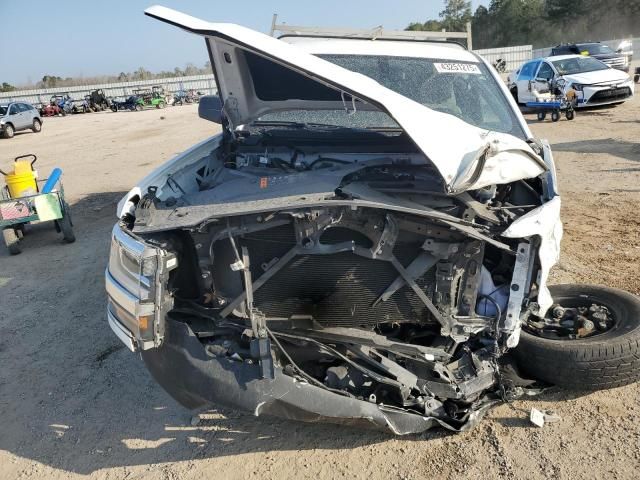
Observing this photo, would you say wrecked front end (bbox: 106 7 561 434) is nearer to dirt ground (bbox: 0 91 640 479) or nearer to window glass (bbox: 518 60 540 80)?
dirt ground (bbox: 0 91 640 479)

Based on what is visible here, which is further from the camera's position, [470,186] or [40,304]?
[40,304]

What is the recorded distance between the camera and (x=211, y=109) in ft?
14.5

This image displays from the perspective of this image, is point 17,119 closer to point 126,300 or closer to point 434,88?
point 434,88

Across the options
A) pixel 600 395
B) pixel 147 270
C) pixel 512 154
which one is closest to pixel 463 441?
pixel 600 395

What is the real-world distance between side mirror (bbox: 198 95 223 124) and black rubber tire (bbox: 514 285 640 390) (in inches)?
120

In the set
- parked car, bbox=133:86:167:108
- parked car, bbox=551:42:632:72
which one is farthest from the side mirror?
parked car, bbox=133:86:167:108

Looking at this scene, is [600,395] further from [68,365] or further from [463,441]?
[68,365]

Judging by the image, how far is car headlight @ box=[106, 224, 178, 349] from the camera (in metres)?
2.36

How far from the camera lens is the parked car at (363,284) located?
91.2 inches

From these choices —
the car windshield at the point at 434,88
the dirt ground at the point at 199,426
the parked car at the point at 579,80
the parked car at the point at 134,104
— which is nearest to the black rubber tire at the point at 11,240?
the dirt ground at the point at 199,426

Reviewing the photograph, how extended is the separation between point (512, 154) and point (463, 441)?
1.53m

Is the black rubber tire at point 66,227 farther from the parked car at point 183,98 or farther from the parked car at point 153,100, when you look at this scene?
the parked car at point 183,98

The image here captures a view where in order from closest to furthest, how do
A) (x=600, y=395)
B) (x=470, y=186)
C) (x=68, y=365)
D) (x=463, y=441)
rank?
1. (x=470, y=186)
2. (x=463, y=441)
3. (x=600, y=395)
4. (x=68, y=365)

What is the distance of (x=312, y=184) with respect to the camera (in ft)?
8.88
